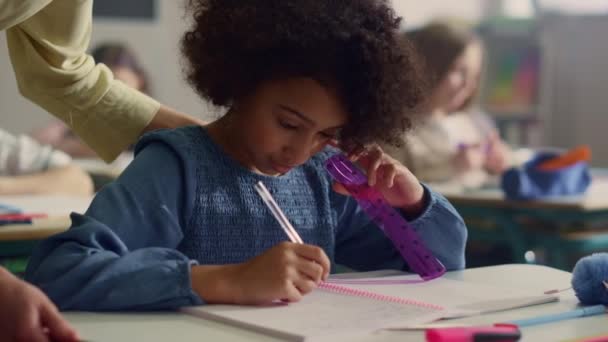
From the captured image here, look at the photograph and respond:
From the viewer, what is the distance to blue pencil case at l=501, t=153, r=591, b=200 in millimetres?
3203

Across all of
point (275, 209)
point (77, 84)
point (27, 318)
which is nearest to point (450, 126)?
point (77, 84)

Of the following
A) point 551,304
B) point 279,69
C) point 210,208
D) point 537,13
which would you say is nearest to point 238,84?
point 279,69

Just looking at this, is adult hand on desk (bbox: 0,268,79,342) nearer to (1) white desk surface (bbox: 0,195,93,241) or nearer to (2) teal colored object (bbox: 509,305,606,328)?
(2) teal colored object (bbox: 509,305,606,328)

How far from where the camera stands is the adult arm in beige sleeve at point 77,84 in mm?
1623

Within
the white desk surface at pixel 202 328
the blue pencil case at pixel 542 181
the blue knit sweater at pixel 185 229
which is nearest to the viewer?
the white desk surface at pixel 202 328

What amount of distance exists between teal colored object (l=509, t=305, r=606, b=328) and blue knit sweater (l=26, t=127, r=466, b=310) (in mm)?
357

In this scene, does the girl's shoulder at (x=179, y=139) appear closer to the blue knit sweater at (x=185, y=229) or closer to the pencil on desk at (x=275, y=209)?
the blue knit sweater at (x=185, y=229)

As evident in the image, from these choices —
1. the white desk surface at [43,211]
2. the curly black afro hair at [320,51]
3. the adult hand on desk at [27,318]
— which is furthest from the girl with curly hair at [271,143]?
the white desk surface at [43,211]

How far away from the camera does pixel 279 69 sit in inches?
56.5

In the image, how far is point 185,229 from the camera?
1425 millimetres

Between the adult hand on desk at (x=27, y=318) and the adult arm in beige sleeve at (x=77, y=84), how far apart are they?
0.80m

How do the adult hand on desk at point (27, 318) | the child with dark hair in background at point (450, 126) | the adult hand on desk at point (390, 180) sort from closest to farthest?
1. the adult hand on desk at point (27, 318)
2. the adult hand on desk at point (390, 180)
3. the child with dark hair in background at point (450, 126)

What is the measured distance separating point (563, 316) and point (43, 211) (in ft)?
4.51

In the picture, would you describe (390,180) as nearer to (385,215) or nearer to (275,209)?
(385,215)
